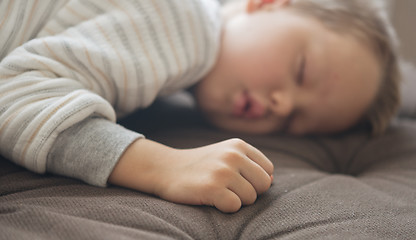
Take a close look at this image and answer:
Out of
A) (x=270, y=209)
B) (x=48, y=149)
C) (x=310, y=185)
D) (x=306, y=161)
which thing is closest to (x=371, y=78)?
(x=306, y=161)

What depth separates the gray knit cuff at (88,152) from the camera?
477 millimetres

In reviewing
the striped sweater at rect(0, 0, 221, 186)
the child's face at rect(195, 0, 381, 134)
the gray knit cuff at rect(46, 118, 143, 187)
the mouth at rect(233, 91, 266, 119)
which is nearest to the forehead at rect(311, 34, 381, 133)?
the child's face at rect(195, 0, 381, 134)

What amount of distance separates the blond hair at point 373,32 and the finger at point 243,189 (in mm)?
515

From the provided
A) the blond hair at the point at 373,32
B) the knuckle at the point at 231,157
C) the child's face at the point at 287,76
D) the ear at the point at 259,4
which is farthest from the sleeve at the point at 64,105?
the blond hair at the point at 373,32

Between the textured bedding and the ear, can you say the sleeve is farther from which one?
the ear

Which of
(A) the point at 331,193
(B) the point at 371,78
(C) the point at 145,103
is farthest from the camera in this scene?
(B) the point at 371,78

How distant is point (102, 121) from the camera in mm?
533

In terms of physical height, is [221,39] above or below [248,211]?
above

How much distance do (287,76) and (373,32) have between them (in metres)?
0.26

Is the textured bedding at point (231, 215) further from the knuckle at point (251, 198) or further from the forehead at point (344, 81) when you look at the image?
the forehead at point (344, 81)

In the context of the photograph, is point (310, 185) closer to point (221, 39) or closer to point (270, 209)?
point (270, 209)

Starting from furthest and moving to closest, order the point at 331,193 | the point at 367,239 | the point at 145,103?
the point at 145,103 < the point at 331,193 < the point at 367,239

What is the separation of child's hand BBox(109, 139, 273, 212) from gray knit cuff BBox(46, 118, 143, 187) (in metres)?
0.01

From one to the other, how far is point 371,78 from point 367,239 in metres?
0.56
